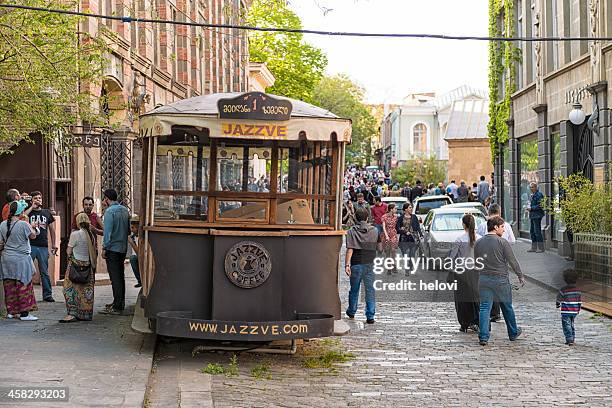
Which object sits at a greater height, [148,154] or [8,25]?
[8,25]

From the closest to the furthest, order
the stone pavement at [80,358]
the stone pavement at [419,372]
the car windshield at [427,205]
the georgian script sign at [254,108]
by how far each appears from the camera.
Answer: the stone pavement at [80,358] → the stone pavement at [419,372] → the georgian script sign at [254,108] → the car windshield at [427,205]

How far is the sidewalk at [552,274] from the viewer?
17.5m

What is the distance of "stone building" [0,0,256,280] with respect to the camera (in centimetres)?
2105

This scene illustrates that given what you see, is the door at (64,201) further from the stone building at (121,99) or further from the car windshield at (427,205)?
the car windshield at (427,205)

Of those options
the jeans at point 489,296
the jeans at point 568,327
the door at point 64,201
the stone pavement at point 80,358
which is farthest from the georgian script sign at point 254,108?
the door at point 64,201

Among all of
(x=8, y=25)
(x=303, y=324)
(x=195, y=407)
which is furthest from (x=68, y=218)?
(x=195, y=407)

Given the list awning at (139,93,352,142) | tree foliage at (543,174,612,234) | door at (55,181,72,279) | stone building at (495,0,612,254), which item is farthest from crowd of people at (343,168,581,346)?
door at (55,181,72,279)

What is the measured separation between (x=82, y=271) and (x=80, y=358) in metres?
3.18

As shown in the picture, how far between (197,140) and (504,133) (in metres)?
28.4

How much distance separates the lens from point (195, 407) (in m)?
9.49

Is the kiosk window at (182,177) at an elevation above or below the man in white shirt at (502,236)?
above

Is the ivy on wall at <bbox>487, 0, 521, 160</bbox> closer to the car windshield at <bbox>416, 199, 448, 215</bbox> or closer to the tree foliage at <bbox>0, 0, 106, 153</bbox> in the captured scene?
the car windshield at <bbox>416, 199, 448, 215</bbox>

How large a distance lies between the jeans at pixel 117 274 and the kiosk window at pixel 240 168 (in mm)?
4115

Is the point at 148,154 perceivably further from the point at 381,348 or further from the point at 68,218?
the point at 68,218
